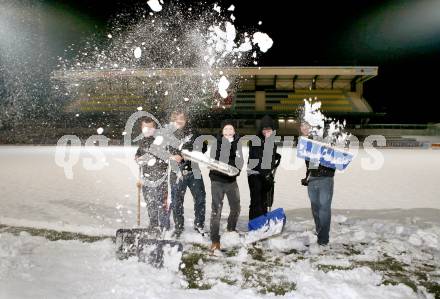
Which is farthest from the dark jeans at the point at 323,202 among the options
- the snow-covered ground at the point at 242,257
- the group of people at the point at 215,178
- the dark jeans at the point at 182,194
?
the dark jeans at the point at 182,194

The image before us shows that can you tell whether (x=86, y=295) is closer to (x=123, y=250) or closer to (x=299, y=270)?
(x=123, y=250)

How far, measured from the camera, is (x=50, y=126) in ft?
106

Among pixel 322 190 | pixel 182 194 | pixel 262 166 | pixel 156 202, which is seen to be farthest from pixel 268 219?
pixel 156 202

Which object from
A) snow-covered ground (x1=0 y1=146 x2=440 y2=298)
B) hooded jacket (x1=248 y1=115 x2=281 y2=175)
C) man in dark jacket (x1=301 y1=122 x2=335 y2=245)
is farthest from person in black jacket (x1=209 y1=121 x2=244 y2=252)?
man in dark jacket (x1=301 y1=122 x2=335 y2=245)

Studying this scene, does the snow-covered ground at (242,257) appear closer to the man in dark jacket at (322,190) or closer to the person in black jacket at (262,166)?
the man in dark jacket at (322,190)

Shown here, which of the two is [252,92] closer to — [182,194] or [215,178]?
[182,194]

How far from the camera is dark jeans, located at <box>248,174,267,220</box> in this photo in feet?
17.0

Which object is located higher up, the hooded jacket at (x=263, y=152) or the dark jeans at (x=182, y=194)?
the hooded jacket at (x=263, y=152)

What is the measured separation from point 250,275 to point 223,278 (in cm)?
29

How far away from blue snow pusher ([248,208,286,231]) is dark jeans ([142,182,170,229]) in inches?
49.9

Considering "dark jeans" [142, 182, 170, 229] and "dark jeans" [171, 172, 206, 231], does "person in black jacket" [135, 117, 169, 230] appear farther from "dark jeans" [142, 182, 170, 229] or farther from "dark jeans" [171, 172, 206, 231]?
"dark jeans" [171, 172, 206, 231]

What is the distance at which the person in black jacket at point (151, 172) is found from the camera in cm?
460

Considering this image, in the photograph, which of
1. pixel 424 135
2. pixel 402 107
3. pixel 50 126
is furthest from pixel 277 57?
pixel 50 126

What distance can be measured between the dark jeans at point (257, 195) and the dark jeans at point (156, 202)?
128cm
